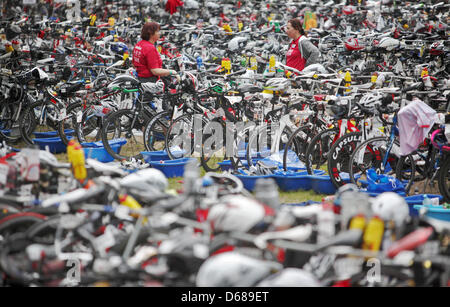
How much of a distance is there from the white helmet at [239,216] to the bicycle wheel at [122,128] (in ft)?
14.9

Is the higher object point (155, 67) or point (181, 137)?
point (155, 67)

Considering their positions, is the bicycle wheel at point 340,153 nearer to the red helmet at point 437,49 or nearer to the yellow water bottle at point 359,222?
the yellow water bottle at point 359,222

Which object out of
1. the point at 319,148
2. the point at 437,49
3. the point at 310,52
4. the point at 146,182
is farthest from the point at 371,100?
the point at 437,49

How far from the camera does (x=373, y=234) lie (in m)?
2.94

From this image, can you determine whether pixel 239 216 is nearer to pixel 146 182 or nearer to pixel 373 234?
pixel 373 234

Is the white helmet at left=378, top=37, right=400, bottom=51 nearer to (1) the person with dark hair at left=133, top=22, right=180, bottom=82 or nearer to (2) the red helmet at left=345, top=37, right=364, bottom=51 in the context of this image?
(2) the red helmet at left=345, top=37, right=364, bottom=51

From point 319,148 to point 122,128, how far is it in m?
2.66

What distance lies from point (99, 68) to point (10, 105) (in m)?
1.97

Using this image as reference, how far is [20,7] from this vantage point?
20.0 m

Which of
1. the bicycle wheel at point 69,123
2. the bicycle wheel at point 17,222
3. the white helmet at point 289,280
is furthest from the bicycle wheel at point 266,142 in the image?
the white helmet at point 289,280

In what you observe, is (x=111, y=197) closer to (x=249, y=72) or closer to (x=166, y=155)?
(x=166, y=155)

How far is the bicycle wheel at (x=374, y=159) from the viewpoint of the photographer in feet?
19.4

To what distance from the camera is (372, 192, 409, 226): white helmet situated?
3.07 m
